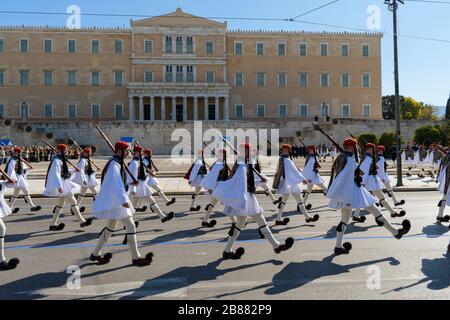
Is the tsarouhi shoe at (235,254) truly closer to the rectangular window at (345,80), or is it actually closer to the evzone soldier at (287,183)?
the evzone soldier at (287,183)

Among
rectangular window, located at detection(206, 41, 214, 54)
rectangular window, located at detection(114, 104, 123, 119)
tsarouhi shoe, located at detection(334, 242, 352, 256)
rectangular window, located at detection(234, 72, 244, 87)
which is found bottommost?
tsarouhi shoe, located at detection(334, 242, 352, 256)

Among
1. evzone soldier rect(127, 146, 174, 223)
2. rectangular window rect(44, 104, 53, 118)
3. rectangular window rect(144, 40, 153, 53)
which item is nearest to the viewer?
evzone soldier rect(127, 146, 174, 223)

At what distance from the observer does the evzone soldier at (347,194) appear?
→ 8016 millimetres

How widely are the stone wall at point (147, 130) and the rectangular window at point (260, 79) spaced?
15241mm

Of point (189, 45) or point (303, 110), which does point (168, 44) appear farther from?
point (303, 110)

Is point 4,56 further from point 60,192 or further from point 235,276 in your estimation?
point 235,276

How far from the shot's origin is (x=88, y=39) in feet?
214

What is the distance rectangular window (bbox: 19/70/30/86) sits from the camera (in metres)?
64.5

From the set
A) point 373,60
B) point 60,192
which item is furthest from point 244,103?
point 60,192

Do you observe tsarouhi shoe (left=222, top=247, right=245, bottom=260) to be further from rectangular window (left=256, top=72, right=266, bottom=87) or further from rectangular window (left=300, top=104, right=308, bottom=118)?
rectangular window (left=300, top=104, right=308, bottom=118)

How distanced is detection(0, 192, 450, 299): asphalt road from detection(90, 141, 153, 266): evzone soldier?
0.63 ft

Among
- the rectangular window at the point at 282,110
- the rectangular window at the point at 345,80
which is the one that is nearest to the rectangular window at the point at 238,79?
the rectangular window at the point at 282,110

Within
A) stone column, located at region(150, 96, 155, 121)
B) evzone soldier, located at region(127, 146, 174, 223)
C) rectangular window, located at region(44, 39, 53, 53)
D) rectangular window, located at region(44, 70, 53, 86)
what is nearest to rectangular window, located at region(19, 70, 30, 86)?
rectangular window, located at region(44, 70, 53, 86)

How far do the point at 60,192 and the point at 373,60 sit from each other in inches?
2631
